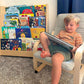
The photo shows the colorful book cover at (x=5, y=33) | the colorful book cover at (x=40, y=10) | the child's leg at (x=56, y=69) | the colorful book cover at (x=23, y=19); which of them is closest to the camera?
the child's leg at (x=56, y=69)

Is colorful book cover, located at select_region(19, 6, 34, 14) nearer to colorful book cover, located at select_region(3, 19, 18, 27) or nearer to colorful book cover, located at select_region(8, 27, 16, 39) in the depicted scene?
colorful book cover, located at select_region(3, 19, 18, 27)

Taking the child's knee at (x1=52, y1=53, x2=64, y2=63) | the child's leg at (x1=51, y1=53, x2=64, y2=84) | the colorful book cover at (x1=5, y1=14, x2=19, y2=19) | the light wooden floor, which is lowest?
the light wooden floor

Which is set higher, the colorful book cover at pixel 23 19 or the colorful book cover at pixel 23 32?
the colorful book cover at pixel 23 19

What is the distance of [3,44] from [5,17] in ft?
1.72

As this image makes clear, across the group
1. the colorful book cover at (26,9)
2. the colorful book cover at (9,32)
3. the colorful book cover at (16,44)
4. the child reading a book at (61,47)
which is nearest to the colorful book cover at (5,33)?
the colorful book cover at (9,32)

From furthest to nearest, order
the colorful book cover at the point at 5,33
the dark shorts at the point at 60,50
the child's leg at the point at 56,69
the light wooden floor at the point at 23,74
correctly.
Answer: the colorful book cover at the point at 5,33, the light wooden floor at the point at 23,74, the dark shorts at the point at 60,50, the child's leg at the point at 56,69

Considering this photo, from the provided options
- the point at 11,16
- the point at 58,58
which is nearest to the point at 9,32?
the point at 11,16

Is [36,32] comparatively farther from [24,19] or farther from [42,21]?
[24,19]

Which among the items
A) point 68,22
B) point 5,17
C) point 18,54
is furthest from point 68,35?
point 5,17

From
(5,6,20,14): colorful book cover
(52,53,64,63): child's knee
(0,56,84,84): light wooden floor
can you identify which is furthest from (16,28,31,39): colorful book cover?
(52,53,64,63): child's knee

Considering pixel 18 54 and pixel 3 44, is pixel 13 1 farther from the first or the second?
pixel 18 54

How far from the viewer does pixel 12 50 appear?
2162 millimetres

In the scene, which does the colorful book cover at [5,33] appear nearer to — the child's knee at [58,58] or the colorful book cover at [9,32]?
the colorful book cover at [9,32]

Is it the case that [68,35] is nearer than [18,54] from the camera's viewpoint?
Yes
